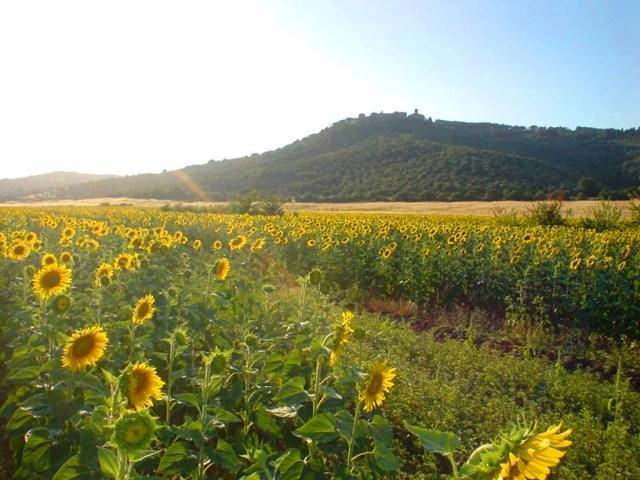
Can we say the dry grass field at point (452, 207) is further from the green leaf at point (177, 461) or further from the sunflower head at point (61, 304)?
the green leaf at point (177, 461)

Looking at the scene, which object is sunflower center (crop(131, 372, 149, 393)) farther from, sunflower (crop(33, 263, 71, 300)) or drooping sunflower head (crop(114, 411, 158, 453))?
sunflower (crop(33, 263, 71, 300))

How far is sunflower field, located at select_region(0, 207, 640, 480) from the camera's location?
2.08 m

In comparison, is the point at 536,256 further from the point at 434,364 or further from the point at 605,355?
the point at 434,364

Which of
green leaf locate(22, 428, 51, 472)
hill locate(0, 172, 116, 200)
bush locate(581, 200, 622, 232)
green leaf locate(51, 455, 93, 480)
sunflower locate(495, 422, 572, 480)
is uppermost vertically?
hill locate(0, 172, 116, 200)

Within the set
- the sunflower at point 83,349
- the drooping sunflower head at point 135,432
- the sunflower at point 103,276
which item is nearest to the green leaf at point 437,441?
the drooping sunflower head at point 135,432

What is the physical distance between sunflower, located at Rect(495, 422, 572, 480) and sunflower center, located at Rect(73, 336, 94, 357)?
2.27 meters

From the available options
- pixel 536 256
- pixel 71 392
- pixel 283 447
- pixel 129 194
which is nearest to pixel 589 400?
pixel 283 447

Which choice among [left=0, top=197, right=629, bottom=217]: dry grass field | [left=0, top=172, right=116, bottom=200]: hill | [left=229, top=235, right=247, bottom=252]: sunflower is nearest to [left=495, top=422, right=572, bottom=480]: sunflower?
[left=229, top=235, right=247, bottom=252]: sunflower

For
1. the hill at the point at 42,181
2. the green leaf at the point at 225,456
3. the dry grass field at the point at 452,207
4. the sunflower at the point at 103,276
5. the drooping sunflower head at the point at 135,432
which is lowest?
the dry grass field at the point at 452,207

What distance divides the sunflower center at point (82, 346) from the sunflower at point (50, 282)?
3.62ft

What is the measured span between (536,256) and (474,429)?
448cm

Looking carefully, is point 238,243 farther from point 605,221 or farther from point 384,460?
point 605,221

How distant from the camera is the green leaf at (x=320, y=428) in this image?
207 centimetres

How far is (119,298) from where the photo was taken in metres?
4.68
